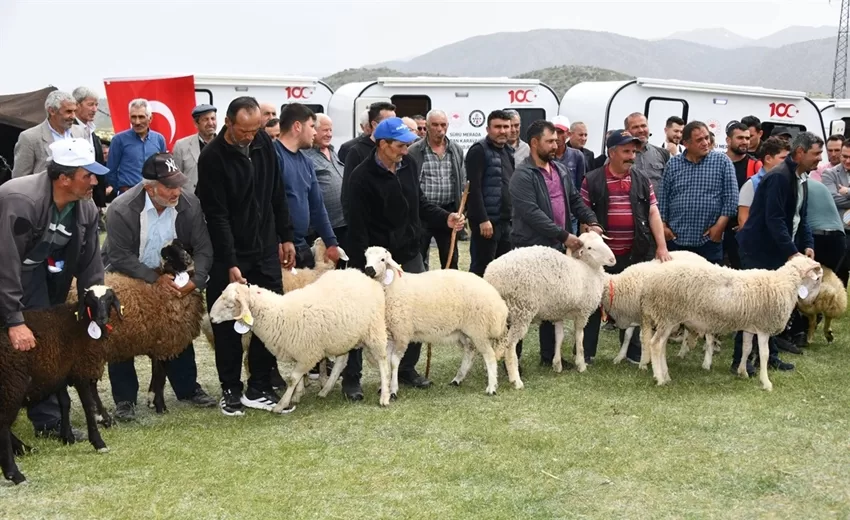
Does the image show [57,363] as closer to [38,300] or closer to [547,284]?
[38,300]

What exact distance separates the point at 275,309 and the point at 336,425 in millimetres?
955

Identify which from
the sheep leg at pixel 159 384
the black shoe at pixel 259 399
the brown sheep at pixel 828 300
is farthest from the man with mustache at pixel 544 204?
the sheep leg at pixel 159 384

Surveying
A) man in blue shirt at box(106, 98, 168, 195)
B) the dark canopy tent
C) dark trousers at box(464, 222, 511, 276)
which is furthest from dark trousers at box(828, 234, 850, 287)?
the dark canopy tent

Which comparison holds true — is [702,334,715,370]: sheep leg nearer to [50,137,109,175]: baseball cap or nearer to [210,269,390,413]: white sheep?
[210,269,390,413]: white sheep

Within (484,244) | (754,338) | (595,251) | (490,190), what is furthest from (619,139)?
(754,338)

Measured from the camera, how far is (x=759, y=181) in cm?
784

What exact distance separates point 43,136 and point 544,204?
4.32 metres

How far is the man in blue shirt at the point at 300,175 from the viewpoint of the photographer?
681 cm

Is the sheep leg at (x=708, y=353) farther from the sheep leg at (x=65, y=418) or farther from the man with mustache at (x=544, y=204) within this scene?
the sheep leg at (x=65, y=418)

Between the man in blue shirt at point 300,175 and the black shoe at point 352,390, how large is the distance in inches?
40.7

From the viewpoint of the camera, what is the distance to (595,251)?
7184 millimetres

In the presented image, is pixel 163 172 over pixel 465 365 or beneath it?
over

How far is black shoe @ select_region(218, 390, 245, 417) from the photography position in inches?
244

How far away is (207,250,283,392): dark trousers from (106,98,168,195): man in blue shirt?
8.36 feet
